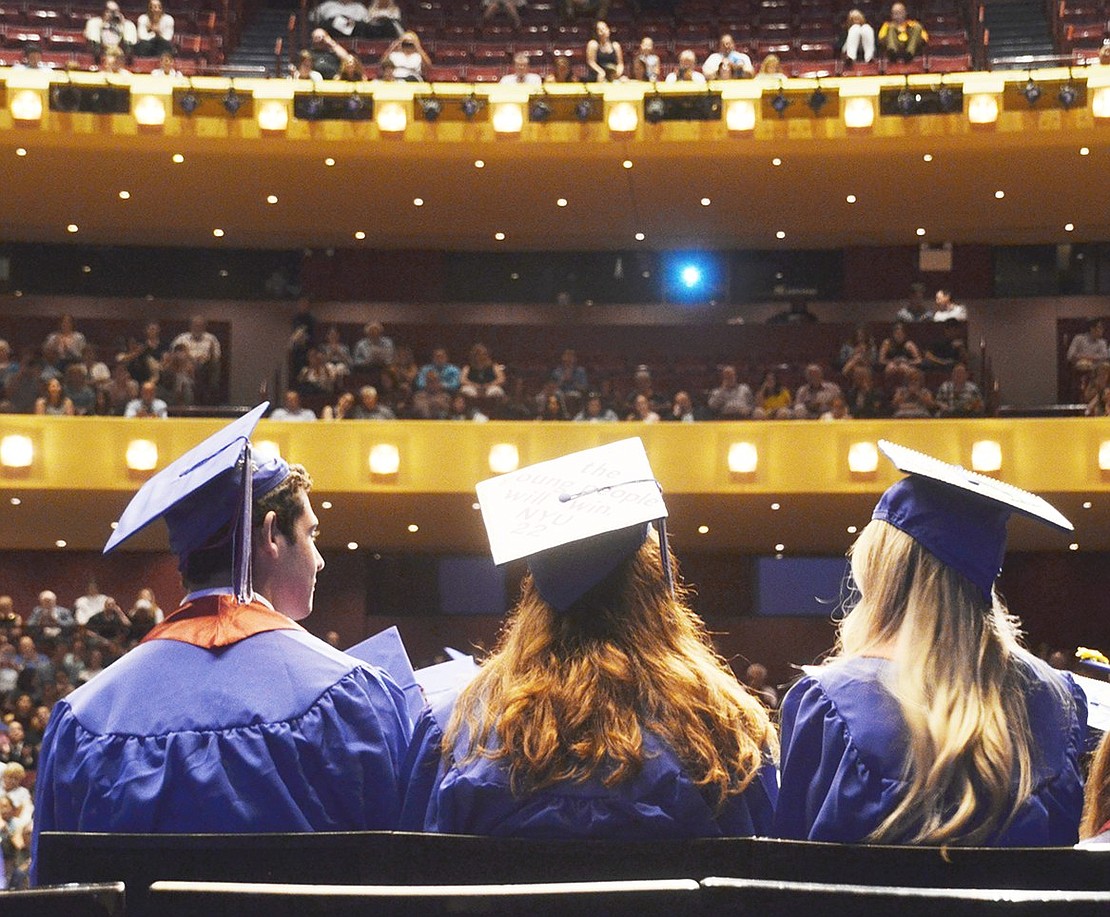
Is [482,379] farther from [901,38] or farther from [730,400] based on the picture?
[901,38]

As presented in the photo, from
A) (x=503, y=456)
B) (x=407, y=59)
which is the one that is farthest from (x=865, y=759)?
(x=407, y=59)

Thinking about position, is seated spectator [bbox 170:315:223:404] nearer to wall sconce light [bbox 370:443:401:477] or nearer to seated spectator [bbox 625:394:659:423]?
wall sconce light [bbox 370:443:401:477]

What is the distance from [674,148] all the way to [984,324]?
5.68m

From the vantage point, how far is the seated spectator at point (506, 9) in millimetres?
20688

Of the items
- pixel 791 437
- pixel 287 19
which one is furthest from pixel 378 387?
pixel 287 19

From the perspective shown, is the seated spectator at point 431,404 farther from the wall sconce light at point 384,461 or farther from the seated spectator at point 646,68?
the seated spectator at point 646,68

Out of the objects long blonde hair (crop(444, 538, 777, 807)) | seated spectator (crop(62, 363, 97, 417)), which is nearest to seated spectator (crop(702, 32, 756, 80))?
seated spectator (crop(62, 363, 97, 417))

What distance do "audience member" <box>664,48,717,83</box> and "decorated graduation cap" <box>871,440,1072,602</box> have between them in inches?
594

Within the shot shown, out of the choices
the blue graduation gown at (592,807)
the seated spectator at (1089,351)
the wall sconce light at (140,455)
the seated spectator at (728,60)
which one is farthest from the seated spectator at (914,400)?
the blue graduation gown at (592,807)

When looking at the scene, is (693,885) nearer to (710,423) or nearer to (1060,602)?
(710,423)

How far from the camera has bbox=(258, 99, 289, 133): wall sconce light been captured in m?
16.8

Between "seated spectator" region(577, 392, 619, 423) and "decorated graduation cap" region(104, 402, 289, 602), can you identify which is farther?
"seated spectator" region(577, 392, 619, 423)

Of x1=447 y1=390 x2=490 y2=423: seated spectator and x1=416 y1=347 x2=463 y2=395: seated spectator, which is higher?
x1=416 y1=347 x2=463 y2=395: seated spectator

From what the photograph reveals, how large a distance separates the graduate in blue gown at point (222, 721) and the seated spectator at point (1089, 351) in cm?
1633
